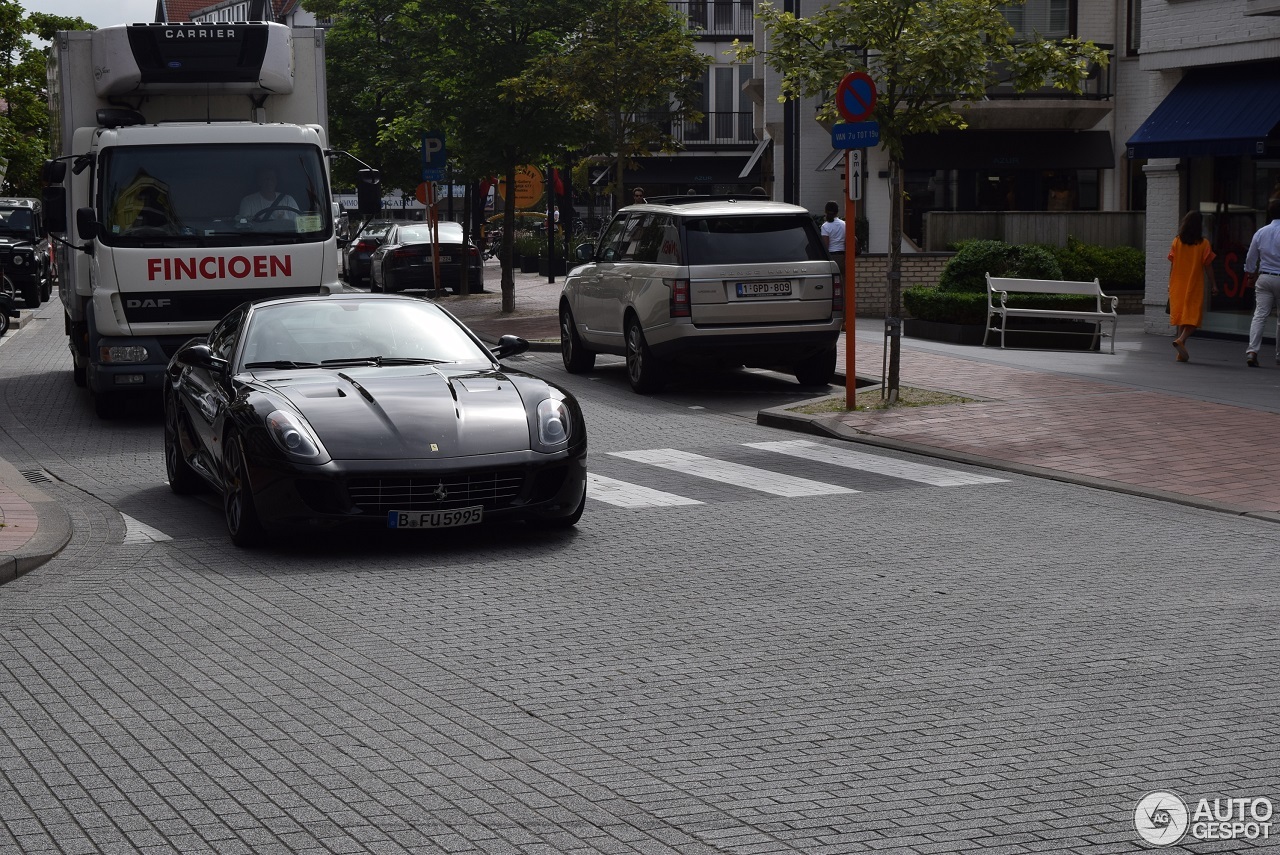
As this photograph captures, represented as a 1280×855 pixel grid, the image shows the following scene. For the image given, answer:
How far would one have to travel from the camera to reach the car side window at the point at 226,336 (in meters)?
10.9

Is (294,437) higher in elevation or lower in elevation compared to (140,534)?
higher

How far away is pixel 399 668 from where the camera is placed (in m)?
6.74

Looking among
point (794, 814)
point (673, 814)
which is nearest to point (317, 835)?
point (673, 814)

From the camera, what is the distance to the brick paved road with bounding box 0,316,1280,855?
4.94m

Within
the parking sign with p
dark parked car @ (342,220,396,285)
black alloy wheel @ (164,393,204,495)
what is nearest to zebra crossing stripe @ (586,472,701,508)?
black alloy wheel @ (164,393,204,495)

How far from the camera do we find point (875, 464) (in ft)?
42.5

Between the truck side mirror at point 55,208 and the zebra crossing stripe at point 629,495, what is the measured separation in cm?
673

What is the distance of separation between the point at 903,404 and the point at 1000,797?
11.1m

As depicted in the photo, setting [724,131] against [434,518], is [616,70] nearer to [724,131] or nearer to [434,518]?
[434,518]

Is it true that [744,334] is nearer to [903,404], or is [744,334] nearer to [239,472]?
[903,404]

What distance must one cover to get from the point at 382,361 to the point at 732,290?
23.2 ft

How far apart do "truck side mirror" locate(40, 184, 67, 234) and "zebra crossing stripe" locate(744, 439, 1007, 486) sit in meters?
6.81

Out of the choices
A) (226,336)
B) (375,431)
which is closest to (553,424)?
(375,431)

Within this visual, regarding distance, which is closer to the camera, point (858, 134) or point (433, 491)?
point (433, 491)
